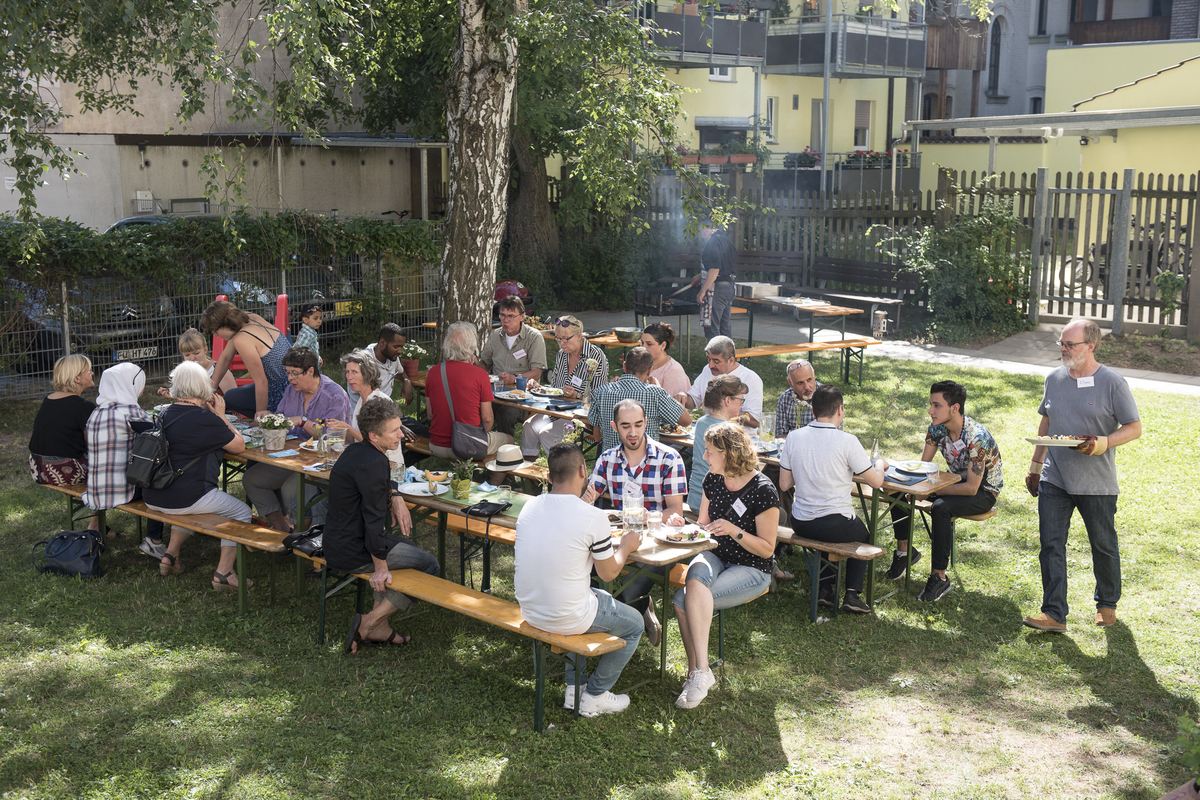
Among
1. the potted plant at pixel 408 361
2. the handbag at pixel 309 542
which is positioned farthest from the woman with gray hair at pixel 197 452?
the potted plant at pixel 408 361

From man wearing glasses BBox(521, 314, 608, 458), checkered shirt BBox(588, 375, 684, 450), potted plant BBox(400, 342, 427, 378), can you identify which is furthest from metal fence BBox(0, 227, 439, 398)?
checkered shirt BBox(588, 375, 684, 450)

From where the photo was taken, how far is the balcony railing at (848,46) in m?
28.2

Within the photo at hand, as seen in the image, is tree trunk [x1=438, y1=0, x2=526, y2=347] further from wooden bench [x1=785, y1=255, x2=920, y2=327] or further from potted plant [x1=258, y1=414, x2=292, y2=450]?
wooden bench [x1=785, y1=255, x2=920, y2=327]

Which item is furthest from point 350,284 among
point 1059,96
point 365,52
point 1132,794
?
point 1059,96

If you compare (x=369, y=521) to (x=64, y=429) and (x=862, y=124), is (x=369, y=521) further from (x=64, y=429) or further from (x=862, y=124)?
(x=862, y=124)

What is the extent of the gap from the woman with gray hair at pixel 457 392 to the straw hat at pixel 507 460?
2.33 ft

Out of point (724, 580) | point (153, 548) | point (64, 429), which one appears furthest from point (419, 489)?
point (64, 429)

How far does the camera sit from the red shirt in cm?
797

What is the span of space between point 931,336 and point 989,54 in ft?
77.4

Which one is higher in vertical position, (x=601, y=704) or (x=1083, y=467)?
(x=1083, y=467)

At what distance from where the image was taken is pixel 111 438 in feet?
22.8

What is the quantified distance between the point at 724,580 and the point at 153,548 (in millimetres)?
4108

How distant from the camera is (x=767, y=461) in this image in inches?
281

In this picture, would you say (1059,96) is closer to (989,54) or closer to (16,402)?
(989,54)
